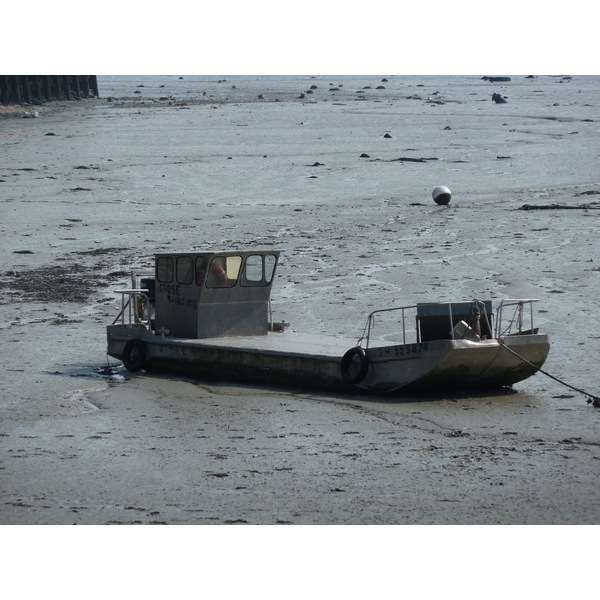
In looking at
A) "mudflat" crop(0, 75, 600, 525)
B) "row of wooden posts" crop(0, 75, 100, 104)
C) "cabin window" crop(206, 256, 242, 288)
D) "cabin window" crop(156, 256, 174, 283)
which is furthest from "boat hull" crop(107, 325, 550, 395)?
"row of wooden posts" crop(0, 75, 100, 104)

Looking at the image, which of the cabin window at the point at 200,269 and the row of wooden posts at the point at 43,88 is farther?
the row of wooden posts at the point at 43,88

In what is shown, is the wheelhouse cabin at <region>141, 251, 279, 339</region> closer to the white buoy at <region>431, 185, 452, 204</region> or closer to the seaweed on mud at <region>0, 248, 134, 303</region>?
the seaweed on mud at <region>0, 248, 134, 303</region>

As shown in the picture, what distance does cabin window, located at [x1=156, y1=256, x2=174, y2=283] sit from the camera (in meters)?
16.4

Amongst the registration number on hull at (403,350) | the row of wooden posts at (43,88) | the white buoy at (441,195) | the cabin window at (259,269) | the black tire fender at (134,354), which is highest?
the row of wooden posts at (43,88)

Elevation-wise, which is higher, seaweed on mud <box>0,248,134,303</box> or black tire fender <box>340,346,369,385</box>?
black tire fender <box>340,346,369,385</box>


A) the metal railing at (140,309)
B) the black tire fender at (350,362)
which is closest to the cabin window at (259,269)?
the metal railing at (140,309)

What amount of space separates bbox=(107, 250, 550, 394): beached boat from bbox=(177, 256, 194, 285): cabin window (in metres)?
0.02

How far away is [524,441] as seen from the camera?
11.8 metres

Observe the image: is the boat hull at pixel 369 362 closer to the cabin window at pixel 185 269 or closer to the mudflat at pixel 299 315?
the mudflat at pixel 299 315

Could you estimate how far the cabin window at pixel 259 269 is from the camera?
1627 cm

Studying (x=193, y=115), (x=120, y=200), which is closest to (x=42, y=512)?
(x=120, y=200)

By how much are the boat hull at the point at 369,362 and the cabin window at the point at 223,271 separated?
90 cm

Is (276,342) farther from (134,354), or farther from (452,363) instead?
(452,363)

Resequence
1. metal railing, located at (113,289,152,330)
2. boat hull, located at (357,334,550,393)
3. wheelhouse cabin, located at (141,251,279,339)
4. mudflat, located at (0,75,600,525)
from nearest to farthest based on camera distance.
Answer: mudflat, located at (0,75,600,525)
boat hull, located at (357,334,550,393)
wheelhouse cabin, located at (141,251,279,339)
metal railing, located at (113,289,152,330)
